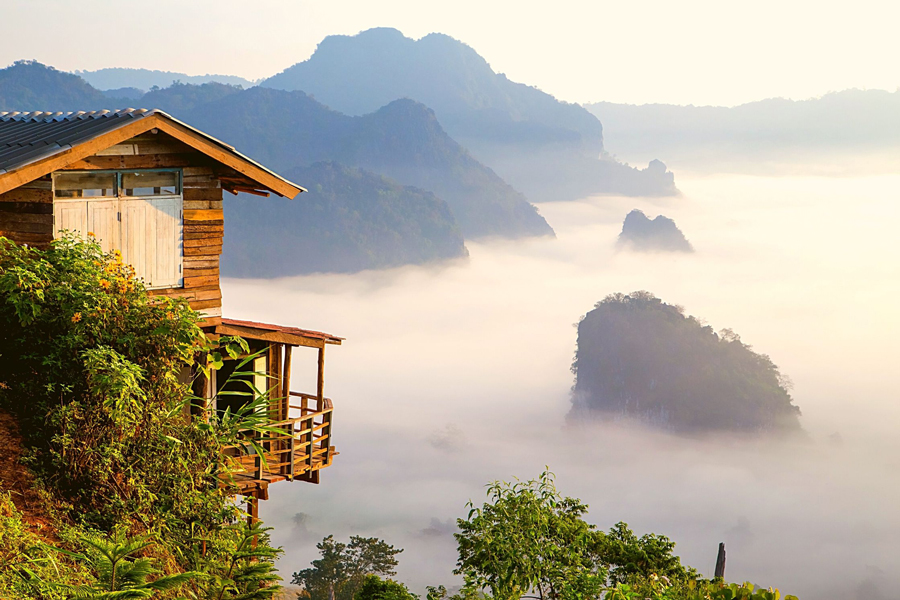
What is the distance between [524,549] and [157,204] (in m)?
9.49

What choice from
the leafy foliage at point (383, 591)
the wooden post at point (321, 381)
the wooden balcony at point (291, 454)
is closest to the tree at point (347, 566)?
the leafy foliage at point (383, 591)

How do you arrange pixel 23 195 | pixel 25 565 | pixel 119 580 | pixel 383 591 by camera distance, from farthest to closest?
pixel 383 591, pixel 23 195, pixel 25 565, pixel 119 580

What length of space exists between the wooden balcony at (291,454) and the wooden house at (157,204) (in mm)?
29

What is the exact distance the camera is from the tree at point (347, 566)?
46062mm

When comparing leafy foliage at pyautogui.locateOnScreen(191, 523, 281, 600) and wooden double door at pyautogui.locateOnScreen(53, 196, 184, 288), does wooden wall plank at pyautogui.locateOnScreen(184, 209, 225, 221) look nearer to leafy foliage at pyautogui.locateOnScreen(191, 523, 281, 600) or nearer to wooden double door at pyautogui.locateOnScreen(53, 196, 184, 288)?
wooden double door at pyautogui.locateOnScreen(53, 196, 184, 288)

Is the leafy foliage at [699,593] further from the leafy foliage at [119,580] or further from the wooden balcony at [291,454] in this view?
the wooden balcony at [291,454]

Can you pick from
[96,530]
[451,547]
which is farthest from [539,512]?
[451,547]

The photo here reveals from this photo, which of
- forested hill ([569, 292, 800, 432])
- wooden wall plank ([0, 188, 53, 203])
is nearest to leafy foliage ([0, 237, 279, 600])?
wooden wall plank ([0, 188, 53, 203])

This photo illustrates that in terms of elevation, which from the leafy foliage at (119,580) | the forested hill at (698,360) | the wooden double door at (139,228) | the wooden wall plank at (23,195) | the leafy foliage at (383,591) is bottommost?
the forested hill at (698,360)

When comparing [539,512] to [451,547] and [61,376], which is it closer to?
[61,376]

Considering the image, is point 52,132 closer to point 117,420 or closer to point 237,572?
point 117,420

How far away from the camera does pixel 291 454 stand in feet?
52.0

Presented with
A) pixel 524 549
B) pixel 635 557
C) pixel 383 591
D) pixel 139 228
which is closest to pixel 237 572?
pixel 524 549

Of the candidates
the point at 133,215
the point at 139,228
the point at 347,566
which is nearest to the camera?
the point at 133,215
